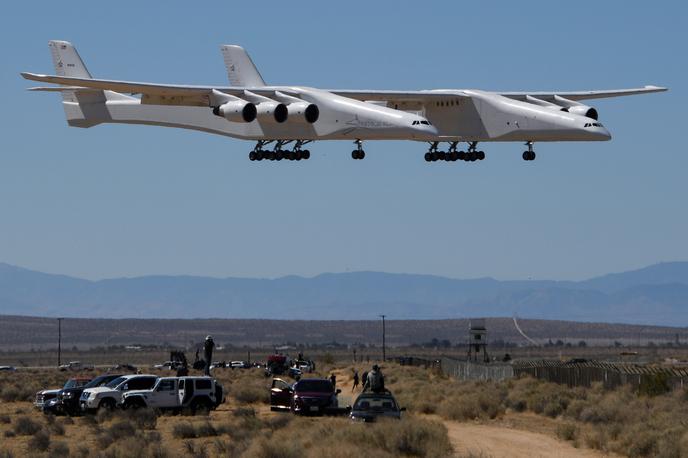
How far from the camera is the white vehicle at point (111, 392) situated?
158 feet

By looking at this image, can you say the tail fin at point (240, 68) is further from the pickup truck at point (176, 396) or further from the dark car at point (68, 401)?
the pickup truck at point (176, 396)

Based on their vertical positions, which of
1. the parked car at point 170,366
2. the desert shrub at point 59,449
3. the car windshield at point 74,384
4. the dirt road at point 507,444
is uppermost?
the parked car at point 170,366

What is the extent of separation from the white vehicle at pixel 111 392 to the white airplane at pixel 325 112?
17371 mm

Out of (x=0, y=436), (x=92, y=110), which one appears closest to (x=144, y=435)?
(x=0, y=436)

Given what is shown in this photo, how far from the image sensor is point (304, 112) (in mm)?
62781

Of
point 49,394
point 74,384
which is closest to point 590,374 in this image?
point 74,384

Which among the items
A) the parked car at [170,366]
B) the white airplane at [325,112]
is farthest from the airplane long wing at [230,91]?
the parked car at [170,366]

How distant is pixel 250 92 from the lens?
67.8m

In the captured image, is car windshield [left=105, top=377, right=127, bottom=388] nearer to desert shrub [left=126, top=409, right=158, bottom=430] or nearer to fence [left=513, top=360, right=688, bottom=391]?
desert shrub [left=126, top=409, right=158, bottom=430]

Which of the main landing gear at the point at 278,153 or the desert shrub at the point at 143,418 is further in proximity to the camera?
the main landing gear at the point at 278,153

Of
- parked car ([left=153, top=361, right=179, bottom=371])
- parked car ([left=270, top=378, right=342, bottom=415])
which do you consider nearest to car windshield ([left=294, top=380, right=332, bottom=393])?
parked car ([left=270, top=378, right=342, bottom=415])

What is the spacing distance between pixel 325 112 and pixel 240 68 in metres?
13.7

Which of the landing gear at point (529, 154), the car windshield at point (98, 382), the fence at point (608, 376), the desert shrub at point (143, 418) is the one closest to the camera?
the desert shrub at point (143, 418)

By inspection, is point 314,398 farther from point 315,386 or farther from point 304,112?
point 304,112
